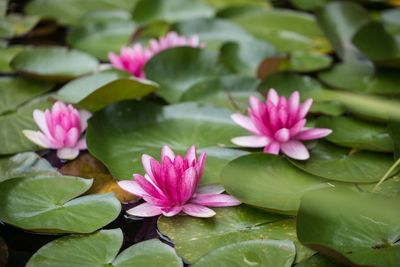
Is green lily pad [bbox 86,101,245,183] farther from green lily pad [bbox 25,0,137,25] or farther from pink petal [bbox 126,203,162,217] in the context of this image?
green lily pad [bbox 25,0,137,25]

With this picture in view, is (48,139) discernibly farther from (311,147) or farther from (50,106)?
(311,147)

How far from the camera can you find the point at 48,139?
57.6 inches

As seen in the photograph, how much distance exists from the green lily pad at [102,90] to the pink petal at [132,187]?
361 millimetres

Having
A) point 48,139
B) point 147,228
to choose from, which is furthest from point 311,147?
point 48,139

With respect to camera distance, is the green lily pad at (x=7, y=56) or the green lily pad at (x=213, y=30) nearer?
the green lily pad at (x=7, y=56)

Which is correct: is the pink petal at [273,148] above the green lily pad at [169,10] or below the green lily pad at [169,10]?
below

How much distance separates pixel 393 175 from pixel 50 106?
987mm

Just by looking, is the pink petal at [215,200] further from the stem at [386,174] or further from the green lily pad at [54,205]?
the stem at [386,174]

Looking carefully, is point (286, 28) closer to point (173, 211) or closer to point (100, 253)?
point (173, 211)

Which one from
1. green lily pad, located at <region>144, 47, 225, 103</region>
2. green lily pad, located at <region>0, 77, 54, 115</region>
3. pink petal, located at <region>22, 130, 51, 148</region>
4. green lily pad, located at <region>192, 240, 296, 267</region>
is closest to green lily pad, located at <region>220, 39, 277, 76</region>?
green lily pad, located at <region>144, 47, 225, 103</region>

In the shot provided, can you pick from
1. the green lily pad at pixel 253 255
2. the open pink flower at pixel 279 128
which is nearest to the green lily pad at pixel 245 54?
the open pink flower at pixel 279 128

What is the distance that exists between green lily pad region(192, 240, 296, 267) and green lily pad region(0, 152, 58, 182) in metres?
0.51

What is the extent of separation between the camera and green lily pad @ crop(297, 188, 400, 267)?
3.44ft

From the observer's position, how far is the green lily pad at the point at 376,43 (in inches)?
75.2
